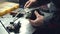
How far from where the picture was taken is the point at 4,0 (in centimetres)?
141

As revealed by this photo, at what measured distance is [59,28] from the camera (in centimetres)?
76

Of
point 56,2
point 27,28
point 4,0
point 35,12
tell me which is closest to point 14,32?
point 27,28

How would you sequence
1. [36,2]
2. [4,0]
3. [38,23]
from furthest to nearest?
[4,0]
[36,2]
[38,23]

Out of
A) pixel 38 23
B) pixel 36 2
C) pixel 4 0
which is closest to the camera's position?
pixel 38 23

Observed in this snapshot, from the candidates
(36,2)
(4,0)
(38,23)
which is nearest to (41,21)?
(38,23)

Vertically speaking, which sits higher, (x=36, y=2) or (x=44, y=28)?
(x=36, y=2)

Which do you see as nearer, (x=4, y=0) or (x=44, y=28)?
(x=44, y=28)

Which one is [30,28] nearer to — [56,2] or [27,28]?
[27,28]

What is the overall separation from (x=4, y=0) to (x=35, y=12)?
0.69 meters

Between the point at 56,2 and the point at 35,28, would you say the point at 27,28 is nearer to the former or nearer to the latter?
the point at 35,28

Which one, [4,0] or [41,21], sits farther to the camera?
[4,0]

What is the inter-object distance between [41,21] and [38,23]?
20 mm

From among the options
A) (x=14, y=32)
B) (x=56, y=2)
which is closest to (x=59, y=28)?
(x=56, y=2)

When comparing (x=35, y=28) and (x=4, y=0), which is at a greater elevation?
(x=4, y=0)
